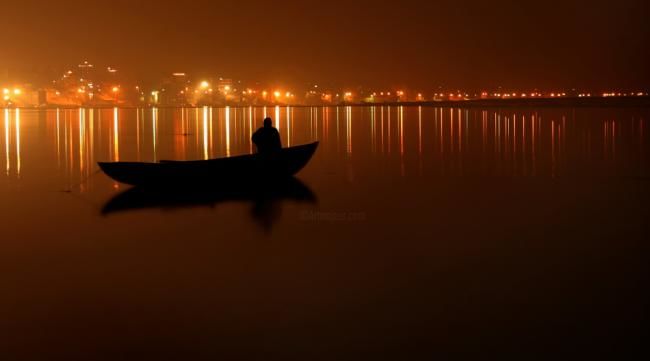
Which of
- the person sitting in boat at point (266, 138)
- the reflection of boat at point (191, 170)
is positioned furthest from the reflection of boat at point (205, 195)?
→ the person sitting in boat at point (266, 138)

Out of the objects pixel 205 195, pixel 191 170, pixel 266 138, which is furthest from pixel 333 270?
pixel 266 138

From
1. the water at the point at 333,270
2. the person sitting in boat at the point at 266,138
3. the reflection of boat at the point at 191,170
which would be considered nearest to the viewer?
the water at the point at 333,270

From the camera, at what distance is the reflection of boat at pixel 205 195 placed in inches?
563

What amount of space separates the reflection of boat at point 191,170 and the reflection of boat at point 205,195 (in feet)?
0.57

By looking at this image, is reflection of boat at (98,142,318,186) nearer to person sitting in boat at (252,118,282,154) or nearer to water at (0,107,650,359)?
person sitting in boat at (252,118,282,154)

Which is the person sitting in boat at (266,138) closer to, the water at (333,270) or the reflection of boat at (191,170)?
the reflection of boat at (191,170)

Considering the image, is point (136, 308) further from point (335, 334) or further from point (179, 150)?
point (179, 150)

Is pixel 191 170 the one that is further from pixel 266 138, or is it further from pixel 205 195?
pixel 266 138

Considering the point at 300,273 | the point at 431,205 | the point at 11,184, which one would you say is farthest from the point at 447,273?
the point at 11,184

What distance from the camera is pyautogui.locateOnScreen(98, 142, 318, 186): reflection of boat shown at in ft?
51.1

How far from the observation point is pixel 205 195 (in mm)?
15438

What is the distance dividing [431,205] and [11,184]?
973cm

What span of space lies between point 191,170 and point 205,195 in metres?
0.59

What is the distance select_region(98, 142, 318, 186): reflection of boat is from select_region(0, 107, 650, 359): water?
43cm
